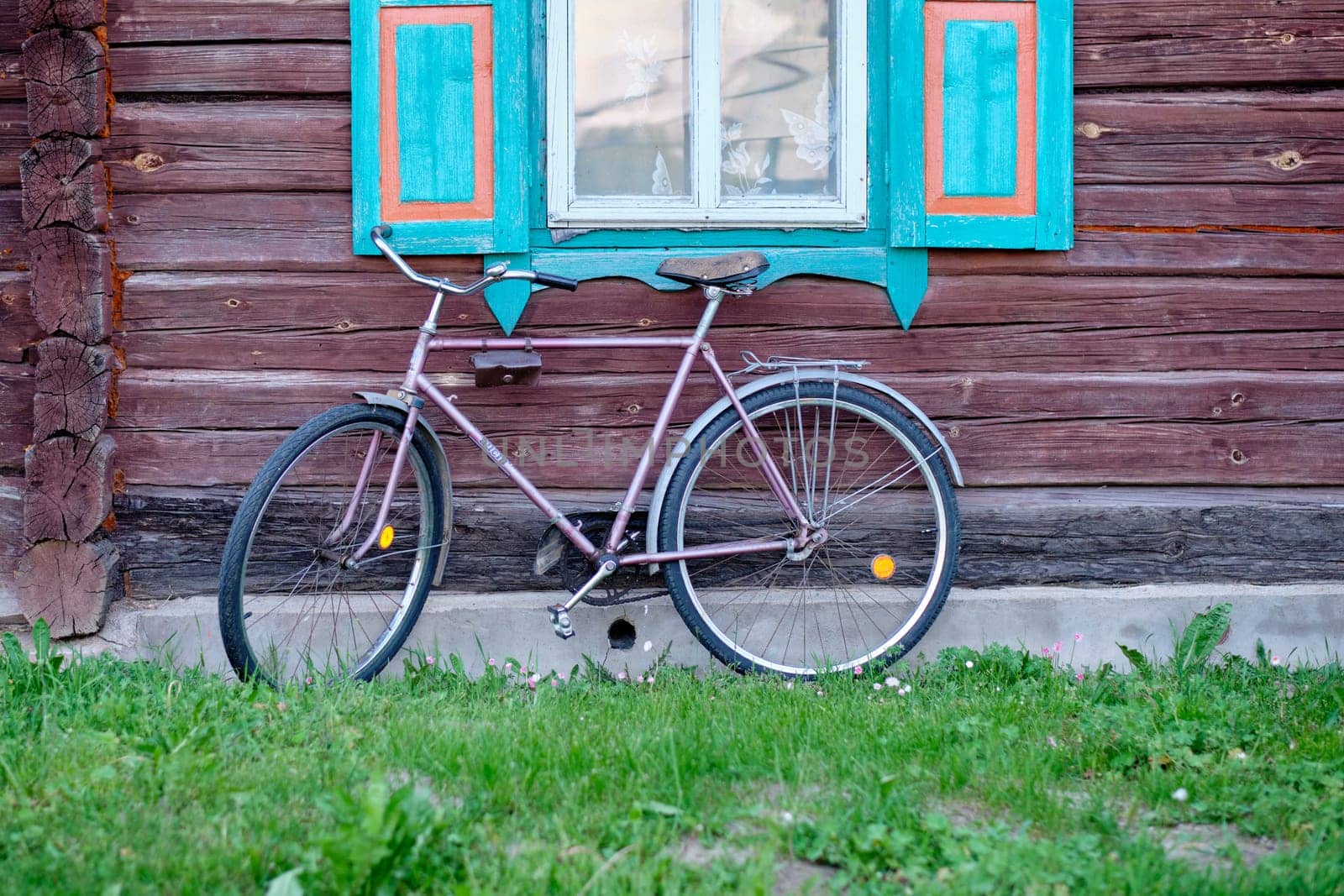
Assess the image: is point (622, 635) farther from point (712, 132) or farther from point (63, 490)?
point (63, 490)

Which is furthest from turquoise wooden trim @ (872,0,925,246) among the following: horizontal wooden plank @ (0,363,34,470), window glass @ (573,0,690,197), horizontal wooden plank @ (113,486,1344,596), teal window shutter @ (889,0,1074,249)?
horizontal wooden plank @ (0,363,34,470)

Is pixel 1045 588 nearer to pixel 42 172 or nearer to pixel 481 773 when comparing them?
pixel 481 773

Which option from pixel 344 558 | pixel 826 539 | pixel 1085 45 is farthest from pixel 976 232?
pixel 344 558

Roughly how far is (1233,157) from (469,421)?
274cm

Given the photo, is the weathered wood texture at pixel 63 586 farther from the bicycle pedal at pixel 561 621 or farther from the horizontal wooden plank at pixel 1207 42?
the horizontal wooden plank at pixel 1207 42

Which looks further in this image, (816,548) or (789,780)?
(816,548)

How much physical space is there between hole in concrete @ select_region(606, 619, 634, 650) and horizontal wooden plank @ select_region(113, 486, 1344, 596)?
27cm

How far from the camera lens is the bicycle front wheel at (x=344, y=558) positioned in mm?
3299

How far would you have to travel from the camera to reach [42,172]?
3449mm

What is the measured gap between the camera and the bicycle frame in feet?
10.7

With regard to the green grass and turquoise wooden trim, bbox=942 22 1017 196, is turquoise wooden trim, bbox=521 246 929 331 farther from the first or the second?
the green grass

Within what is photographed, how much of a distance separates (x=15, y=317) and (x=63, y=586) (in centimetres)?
96

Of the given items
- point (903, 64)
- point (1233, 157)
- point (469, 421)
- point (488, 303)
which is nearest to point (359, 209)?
point (488, 303)

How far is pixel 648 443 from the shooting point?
3451 millimetres
